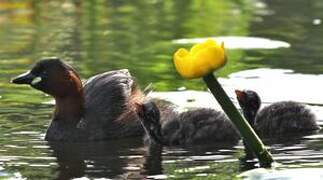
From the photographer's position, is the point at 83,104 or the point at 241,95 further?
the point at 83,104

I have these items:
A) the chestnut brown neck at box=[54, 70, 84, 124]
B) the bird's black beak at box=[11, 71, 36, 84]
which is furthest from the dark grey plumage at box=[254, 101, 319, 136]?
the bird's black beak at box=[11, 71, 36, 84]

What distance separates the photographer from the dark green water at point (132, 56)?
9.34 m

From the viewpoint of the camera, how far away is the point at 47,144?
10648mm

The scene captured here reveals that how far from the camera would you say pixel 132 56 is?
17.3 meters

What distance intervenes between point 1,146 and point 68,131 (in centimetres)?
102

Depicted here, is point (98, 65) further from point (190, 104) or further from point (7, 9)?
point (7, 9)

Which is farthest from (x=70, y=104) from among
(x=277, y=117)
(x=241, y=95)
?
(x=277, y=117)

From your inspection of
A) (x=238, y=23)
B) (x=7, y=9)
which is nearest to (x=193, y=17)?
(x=238, y=23)

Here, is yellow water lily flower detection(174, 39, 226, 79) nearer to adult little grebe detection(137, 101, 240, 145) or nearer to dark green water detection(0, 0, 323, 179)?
dark green water detection(0, 0, 323, 179)

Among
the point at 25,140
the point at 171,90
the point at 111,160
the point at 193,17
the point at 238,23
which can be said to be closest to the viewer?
the point at 111,160

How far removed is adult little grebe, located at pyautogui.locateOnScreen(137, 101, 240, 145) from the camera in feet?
34.4

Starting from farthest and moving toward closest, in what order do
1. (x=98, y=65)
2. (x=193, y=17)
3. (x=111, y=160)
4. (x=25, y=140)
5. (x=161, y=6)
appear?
(x=161, y=6) → (x=193, y=17) → (x=98, y=65) → (x=25, y=140) → (x=111, y=160)

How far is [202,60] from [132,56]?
32.9ft

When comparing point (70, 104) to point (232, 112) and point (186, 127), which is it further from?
point (232, 112)
